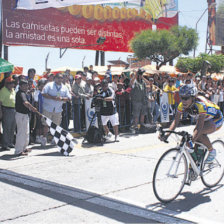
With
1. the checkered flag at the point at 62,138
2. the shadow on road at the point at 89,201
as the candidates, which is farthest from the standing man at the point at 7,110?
the shadow on road at the point at 89,201

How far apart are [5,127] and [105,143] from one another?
2.78 m

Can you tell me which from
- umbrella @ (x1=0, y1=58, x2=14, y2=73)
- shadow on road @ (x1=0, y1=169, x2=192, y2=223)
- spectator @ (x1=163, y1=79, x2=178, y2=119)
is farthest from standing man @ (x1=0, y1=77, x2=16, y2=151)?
spectator @ (x1=163, y1=79, x2=178, y2=119)

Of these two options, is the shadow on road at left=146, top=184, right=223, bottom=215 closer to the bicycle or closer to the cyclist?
the bicycle

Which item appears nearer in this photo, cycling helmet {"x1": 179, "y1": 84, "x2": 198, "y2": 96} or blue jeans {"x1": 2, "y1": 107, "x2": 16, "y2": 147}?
cycling helmet {"x1": 179, "y1": 84, "x2": 198, "y2": 96}

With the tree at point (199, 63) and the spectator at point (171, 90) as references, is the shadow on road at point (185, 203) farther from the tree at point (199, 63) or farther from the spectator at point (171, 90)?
the tree at point (199, 63)

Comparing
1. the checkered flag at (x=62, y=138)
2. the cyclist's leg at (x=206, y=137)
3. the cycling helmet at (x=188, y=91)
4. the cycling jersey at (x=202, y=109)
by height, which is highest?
the cycling helmet at (x=188, y=91)

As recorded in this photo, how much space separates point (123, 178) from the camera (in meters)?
6.14

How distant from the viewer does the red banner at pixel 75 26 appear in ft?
75.3

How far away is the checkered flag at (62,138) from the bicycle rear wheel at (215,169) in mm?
3529

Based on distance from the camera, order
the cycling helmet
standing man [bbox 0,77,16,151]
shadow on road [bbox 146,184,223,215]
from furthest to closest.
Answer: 1. standing man [bbox 0,77,16,151]
2. the cycling helmet
3. shadow on road [bbox 146,184,223,215]

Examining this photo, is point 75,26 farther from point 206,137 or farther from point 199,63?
point 206,137

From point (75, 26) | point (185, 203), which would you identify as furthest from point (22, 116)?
point (75, 26)

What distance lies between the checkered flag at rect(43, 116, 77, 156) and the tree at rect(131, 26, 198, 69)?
73.0 feet

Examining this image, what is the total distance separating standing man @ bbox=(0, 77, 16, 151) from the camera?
875 cm
